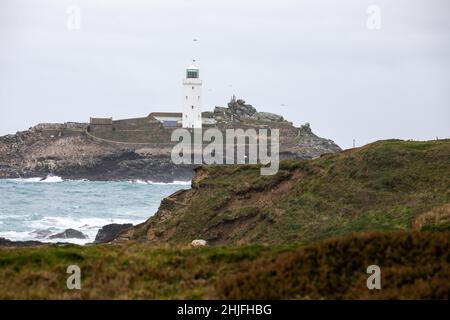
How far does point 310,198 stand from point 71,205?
6767 centimetres

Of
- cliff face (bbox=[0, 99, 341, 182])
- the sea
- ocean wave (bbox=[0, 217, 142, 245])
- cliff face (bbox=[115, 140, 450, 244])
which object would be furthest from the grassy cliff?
cliff face (bbox=[0, 99, 341, 182])

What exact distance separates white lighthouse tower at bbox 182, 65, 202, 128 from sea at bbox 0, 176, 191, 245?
38.4 feet

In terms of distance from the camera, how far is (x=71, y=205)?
376ft

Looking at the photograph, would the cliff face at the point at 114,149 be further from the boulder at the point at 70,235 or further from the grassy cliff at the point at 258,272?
the grassy cliff at the point at 258,272

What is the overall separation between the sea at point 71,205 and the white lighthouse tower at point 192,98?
1169cm

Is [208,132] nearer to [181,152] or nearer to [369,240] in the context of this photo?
[181,152]

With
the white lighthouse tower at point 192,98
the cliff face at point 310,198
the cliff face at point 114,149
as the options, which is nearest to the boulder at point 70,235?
the cliff face at point 310,198

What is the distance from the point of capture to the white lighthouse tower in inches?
6624

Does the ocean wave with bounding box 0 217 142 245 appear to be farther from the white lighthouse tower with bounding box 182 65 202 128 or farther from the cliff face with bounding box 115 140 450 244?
the white lighthouse tower with bounding box 182 65 202 128

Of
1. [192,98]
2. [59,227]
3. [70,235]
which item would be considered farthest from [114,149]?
[70,235]

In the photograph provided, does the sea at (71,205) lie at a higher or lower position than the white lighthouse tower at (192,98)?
lower

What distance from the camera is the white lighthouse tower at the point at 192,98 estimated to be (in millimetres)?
168250

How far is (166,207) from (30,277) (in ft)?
120

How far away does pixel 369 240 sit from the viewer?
72.7 feet
